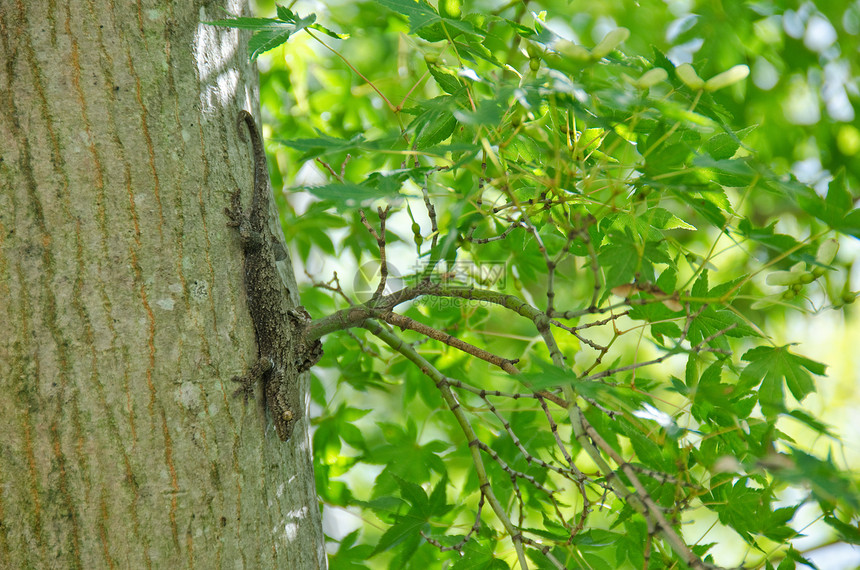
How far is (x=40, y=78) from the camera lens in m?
1.37

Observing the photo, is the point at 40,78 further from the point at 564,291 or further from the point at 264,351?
the point at 564,291

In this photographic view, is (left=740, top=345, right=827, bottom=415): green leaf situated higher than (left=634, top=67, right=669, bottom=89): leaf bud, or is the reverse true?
(left=634, top=67, right=669, bottom=89): leaf bud

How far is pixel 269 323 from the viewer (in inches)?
62.1

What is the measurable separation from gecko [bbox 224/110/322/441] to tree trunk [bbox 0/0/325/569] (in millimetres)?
32

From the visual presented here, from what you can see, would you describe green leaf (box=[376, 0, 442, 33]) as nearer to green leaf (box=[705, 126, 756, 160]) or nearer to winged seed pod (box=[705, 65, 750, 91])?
winged seed pod (box=[705, 65, 750, 91])

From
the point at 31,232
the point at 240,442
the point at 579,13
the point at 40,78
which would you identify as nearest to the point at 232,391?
the point at 240,442

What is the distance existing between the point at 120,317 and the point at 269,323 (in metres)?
0.37

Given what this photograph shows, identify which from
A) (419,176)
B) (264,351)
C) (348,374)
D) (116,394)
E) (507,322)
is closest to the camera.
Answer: (419,176)

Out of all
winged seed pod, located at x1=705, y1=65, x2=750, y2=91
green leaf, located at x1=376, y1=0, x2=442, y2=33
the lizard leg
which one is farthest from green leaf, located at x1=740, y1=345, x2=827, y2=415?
the lizard leg

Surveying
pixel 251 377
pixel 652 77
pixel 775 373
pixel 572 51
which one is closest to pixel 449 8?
pixel 572 51

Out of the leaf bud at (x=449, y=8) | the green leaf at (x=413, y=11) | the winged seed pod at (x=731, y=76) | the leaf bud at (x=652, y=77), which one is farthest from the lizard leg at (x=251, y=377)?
the winged seed pod at (x=731, y=76)

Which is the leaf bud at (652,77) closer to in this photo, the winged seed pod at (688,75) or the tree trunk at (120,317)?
the winged seed pod at (688,75)

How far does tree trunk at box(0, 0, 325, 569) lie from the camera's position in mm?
1275

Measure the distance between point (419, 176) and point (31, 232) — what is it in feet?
2.99
